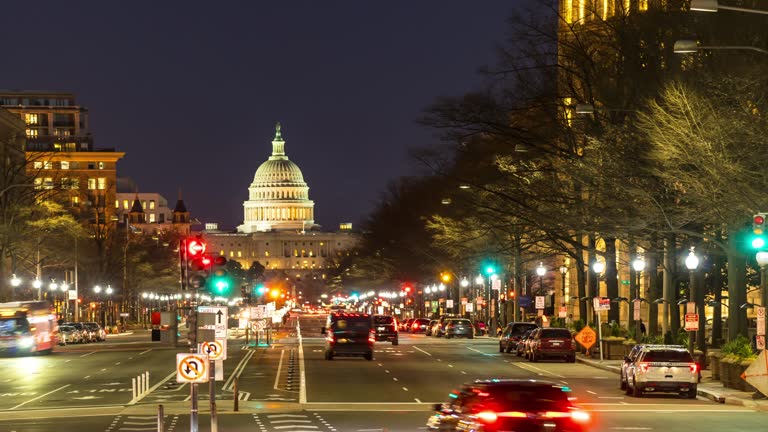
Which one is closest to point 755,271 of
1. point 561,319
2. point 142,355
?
point 561,319

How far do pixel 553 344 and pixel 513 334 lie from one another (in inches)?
414

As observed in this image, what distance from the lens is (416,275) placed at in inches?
5551

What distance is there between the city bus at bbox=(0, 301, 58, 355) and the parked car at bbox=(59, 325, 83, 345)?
16.9m

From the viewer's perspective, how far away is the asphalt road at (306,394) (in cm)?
3170

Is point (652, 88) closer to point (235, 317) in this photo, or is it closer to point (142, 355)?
point (142, 355)

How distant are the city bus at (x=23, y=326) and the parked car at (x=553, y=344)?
25647mm

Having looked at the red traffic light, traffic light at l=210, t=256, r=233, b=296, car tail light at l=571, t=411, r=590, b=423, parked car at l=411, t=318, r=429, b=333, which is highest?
the red traffic light

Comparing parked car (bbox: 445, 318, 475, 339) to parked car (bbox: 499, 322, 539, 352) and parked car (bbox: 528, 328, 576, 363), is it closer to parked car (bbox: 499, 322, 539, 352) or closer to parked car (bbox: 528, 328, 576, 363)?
parked car (bbox: 499, 322, 539, 352)

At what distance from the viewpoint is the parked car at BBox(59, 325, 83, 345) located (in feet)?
305

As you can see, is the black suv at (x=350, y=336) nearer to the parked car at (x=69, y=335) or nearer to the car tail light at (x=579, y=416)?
the parked car at (x=69, y=335)

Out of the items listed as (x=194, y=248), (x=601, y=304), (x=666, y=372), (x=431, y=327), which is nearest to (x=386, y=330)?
(x=601, y=304)

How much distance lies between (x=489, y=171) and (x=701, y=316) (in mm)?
16800

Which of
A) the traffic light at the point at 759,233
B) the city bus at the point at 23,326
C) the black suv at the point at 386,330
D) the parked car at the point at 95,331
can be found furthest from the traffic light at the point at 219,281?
the parked car at the point at 95,331

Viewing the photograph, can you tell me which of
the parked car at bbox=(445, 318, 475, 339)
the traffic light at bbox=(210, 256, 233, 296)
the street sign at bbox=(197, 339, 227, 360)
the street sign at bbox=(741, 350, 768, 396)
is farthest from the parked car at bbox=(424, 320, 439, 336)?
the street sign at bbox=(197, 339, 227, 360)
